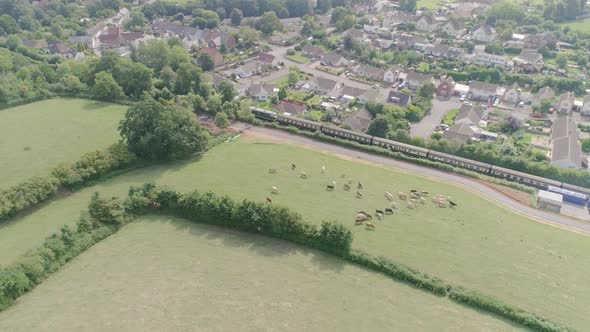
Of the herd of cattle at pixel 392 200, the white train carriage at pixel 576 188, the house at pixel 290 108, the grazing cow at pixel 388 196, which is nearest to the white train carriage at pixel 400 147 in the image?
the herd of cattle at pixel 392 200

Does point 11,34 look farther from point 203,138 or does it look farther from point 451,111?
point 451,111

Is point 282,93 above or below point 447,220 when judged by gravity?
above

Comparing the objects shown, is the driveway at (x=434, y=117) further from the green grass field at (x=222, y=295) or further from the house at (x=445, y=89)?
the green grass field at (x=222, y=295)

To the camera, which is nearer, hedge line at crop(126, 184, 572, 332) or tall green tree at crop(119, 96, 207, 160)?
hedge line at crop(126, 184, 572, 332)

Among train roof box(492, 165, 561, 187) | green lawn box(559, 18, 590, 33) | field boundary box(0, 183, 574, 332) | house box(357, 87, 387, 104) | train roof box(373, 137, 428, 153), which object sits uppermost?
green lawn box(559, 18, 590, 33)

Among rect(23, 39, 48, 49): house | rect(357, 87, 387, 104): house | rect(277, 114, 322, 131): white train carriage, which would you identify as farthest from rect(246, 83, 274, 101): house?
rect(23, 39, 48, 49): house

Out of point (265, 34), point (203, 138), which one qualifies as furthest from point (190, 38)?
point (203, 138)

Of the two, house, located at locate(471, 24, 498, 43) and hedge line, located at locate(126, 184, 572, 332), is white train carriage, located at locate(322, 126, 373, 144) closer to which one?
hedge line, located at locate(126, 184, 572, 332)
